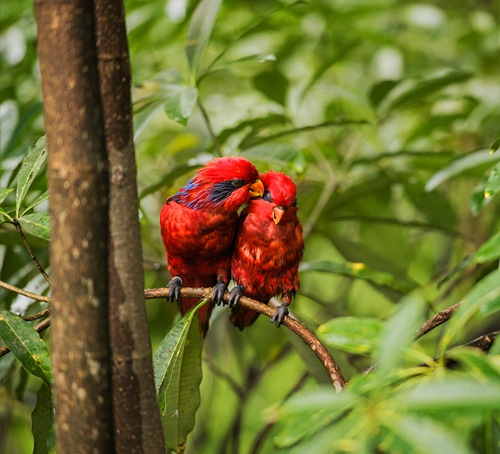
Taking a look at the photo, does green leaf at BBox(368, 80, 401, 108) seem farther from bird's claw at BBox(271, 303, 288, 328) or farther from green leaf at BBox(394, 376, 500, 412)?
green leaf at BBox(394, 376, 500, 412)

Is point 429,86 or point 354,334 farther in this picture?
point 429,86

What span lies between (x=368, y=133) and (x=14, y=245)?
106 centimetres

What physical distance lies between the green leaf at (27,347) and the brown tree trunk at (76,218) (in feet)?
0.54

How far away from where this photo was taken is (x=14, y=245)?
5.27 feet

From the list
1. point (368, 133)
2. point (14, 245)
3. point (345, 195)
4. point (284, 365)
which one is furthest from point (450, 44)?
point (14, 245)

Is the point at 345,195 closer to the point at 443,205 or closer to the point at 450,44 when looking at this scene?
the point at 443,205

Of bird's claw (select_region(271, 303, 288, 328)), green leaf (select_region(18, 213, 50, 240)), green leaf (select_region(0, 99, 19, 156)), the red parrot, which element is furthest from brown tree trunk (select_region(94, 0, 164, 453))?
green leaf (select_region(0, 99, 19, 156))

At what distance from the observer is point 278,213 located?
1.40m

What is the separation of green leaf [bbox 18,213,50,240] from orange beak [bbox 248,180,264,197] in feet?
1.67

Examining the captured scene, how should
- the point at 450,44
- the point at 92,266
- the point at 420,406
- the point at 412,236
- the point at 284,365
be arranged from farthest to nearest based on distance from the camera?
the point at 284,365
the point at 450,44
the point at 412,236
the point at 92,266
the point at 420,406

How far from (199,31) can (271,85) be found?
0.44 m

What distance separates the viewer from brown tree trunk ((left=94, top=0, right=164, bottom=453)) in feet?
2.55

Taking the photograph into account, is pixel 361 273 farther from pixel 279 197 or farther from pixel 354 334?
pixel 354 334

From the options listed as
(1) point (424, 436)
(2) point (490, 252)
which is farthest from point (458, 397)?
(2) point (490, 252)
